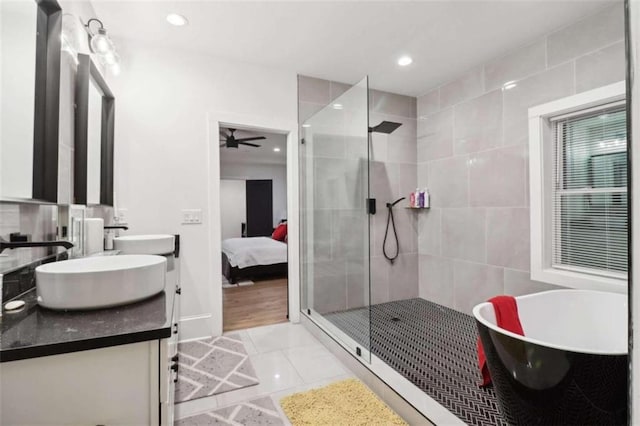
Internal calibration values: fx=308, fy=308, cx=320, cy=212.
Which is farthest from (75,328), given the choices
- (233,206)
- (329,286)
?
(233,206)

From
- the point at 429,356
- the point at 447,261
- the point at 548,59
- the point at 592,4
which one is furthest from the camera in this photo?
the point at 447,261

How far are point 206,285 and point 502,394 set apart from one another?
2.34m

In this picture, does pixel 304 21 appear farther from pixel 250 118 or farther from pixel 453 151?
pixel 453 151

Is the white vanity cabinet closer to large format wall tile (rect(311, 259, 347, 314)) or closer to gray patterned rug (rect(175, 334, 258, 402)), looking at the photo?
gray patterned rug (rect(175, 334, 258, 402))

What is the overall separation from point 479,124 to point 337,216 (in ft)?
5.49

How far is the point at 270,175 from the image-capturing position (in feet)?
26.9

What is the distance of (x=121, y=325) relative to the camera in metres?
0.86

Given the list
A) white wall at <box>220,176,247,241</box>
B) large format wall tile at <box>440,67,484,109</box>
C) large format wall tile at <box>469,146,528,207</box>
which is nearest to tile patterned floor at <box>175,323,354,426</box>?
large format wall tile at <box>469,146,528,207</box>

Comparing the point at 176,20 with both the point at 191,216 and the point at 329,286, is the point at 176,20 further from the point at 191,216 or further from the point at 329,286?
the point at 329,286

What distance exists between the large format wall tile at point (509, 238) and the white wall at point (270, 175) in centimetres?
596

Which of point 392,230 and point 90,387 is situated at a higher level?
point 392,230

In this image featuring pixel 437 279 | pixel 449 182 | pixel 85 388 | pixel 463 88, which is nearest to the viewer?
pixel 85 388

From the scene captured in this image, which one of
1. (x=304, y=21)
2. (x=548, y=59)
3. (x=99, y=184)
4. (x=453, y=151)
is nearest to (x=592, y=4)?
(x=548, y=59)

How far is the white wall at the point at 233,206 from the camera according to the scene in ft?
25.5
